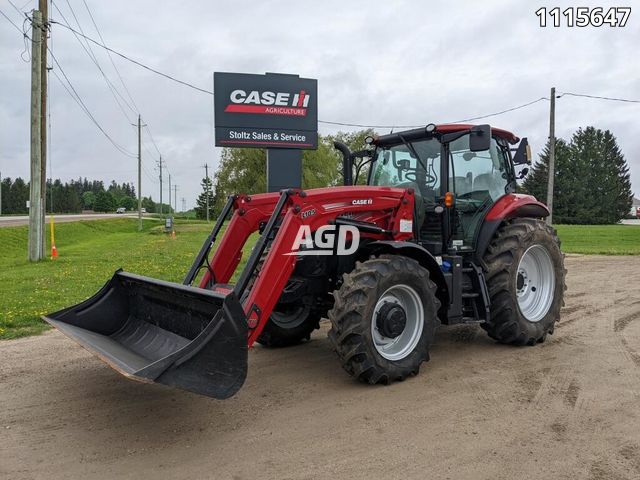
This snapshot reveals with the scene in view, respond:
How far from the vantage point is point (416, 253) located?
5.20m

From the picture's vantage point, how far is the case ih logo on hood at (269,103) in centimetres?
1586

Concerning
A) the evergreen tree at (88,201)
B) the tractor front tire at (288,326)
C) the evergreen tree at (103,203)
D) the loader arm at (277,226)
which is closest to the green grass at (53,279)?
the tractor front tire at (288,326)

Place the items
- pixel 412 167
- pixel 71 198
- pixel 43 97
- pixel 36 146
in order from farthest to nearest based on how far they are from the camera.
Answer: pixel 71 198
pixel 43 97
pixel 36 146
pixel 412 167

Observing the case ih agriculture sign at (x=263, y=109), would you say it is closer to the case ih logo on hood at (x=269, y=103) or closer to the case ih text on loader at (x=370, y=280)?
the case ih logo on hood at (x=269, y=103)

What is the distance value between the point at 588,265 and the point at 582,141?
65643 millimetres

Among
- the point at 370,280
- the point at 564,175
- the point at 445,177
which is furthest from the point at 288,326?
the point at 564,175

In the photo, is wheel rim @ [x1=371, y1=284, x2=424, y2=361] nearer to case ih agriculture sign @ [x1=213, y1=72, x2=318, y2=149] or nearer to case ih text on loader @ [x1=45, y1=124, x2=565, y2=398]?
case ih text on loader @ [x1=45, y1=124, x2=565, y2=398]

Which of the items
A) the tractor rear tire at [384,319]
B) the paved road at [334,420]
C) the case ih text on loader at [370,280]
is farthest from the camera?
the tractor rear tire at [384,319]

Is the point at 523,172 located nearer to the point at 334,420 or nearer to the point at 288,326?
the point at 288,326

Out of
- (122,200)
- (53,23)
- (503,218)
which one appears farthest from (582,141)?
(122,200)

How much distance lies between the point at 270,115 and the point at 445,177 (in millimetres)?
10972

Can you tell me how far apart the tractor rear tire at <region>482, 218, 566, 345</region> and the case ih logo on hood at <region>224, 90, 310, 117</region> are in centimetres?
1082

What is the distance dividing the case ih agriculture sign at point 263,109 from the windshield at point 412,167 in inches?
393

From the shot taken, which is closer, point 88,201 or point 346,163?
point 346,163
